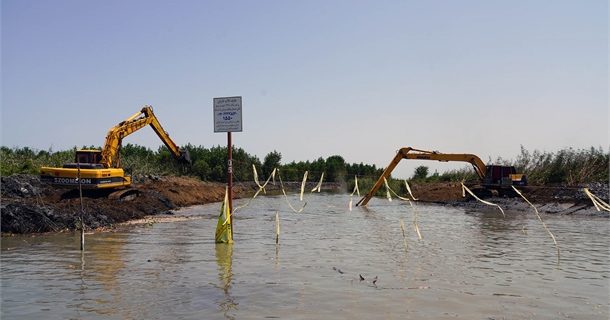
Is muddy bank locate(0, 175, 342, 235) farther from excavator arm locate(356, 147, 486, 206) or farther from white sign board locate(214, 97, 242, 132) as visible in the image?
excavator arm locate(356, 147, 486, 206)

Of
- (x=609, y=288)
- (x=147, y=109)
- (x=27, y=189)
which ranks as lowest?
(x=609, y=288)

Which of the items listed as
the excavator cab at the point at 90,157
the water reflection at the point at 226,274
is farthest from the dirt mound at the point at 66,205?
the water reflection at the point at 226,274

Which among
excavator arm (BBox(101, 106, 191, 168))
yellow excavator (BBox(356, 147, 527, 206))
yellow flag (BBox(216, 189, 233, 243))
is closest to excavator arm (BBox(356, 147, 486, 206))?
Answer: yellow excavator (BBox(356, 147, 527, 206))

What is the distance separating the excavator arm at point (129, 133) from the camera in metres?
21.9

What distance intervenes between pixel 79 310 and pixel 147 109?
19804 millimetres

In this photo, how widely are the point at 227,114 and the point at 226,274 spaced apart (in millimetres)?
4772

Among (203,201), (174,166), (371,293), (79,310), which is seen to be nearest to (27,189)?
(203,201)

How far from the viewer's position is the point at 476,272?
9.12m

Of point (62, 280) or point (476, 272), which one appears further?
point (476, 272)

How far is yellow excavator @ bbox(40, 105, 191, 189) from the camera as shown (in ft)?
63.6

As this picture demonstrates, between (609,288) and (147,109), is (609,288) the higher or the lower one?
the lower one

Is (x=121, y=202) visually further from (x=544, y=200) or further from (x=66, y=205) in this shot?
(x=544, y=200)

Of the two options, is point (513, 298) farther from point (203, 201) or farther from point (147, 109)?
point (203, 201)

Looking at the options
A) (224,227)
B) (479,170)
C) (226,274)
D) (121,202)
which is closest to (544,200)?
(479,170)
